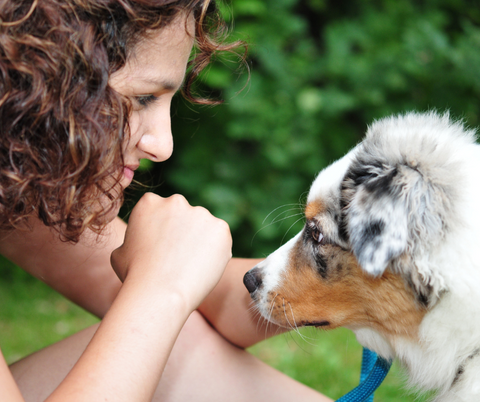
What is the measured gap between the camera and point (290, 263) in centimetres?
175

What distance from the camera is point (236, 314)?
A: 1.81m

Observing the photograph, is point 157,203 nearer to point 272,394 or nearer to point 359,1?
point 272,394

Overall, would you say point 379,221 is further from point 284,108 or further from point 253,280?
point 284,108

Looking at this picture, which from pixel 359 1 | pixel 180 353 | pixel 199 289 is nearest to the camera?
pixel 199 289

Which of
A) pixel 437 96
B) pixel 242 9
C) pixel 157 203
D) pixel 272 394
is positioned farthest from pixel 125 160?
pixel 437 96

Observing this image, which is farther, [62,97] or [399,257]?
[399,257]

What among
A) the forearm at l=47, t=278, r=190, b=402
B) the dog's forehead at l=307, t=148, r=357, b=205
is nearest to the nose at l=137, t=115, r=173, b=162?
the forearm at l=47, t=278, r=190, b=402

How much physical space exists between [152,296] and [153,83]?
58 cm

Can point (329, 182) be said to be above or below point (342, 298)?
above

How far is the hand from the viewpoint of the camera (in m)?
1.26

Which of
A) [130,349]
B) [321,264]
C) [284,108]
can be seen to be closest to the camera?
[130,349]

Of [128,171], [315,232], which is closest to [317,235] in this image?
[315,232]

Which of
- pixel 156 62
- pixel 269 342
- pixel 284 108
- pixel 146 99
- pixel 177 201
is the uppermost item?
pixel 156 62

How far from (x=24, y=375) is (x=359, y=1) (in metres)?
3.69
